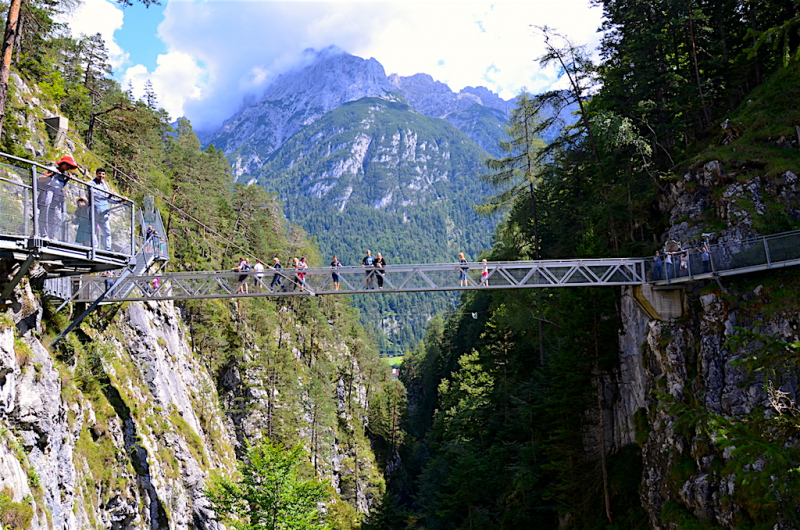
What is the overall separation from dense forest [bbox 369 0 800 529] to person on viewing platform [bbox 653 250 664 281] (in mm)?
1592

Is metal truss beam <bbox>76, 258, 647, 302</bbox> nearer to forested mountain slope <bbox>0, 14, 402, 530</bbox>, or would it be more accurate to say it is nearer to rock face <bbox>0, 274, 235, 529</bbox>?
forested mountain slope <bbox>0, 14, 402, 530</bbox>

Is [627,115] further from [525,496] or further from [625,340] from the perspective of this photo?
[525,496]

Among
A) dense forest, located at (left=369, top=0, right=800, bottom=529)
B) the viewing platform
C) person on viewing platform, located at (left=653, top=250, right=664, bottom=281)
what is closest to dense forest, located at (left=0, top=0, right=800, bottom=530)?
dense forest, located at (left=369, top=0, right=800, bottom=529)

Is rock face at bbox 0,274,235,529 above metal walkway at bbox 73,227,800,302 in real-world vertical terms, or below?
below

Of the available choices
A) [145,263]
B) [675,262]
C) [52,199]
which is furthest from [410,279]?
[52,199]

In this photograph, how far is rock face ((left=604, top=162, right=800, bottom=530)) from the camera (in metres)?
14.8

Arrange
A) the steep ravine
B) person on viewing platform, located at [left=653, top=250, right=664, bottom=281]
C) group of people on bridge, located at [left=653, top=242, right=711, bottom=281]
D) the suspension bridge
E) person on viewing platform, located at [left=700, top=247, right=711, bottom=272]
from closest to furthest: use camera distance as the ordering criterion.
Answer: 1. the suspension bridge
2. the steep ravine
3. person on viewing platform, located at [left=700, top=247, right=711, bottom=272]
4. group of people on bridge, located at [left=653, top=242, right=711, bottom=281]
5. person on viewing platform, located at [left=653, top=250, right=664, bottom=281]

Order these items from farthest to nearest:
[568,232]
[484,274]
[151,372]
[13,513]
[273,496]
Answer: [568,232]
[151,372]
[273,496]
[484,274]
[13,513]

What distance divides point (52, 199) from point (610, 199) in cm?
1901

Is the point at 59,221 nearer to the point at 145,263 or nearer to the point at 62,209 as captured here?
the point at 62,209

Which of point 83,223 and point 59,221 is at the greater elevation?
point 83,223

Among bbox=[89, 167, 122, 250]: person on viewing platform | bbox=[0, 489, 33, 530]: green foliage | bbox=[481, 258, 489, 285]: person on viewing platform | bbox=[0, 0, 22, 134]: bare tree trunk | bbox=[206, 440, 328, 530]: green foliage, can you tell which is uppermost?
bbox=[0, 0, 22, 134]: bare tree trunk

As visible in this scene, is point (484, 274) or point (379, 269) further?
point (484, 274)

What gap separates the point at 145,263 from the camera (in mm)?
18812
